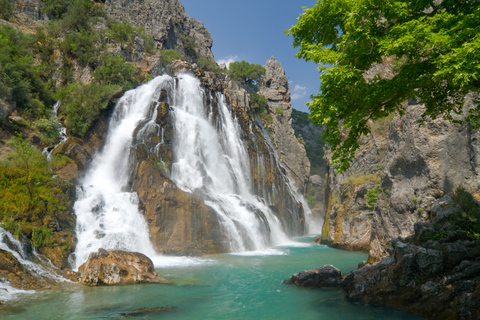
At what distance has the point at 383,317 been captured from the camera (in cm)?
790

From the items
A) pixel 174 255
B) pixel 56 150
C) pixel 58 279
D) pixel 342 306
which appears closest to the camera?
pixel 342 306

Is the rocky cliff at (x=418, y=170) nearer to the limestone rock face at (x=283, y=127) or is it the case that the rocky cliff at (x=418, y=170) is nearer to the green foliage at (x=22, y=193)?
the green foliage at (x=22, y=193)

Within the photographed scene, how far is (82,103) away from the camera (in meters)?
28.0

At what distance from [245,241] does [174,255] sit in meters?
5.71

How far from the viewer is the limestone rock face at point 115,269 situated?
1223 cm

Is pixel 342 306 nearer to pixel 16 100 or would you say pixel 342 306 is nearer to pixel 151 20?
pixel 16 100

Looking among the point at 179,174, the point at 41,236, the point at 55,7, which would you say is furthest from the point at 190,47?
the point at 41,236

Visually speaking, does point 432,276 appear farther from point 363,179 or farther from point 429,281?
point 363,179

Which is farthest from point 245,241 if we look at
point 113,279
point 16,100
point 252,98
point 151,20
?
point 151,20

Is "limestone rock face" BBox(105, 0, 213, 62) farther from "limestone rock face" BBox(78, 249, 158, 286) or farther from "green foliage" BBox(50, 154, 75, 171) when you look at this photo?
"limestone rock face" BBox(78, 249, 158, 286)

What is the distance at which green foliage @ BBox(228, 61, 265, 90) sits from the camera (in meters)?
59.0

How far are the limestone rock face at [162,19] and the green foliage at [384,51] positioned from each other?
56.4 m

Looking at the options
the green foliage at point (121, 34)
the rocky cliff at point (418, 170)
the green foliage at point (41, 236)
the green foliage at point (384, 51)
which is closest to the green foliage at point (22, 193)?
the green foliage at point (41, 236)

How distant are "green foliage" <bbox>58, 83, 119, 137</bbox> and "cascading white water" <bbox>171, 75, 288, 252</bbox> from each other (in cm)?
723
